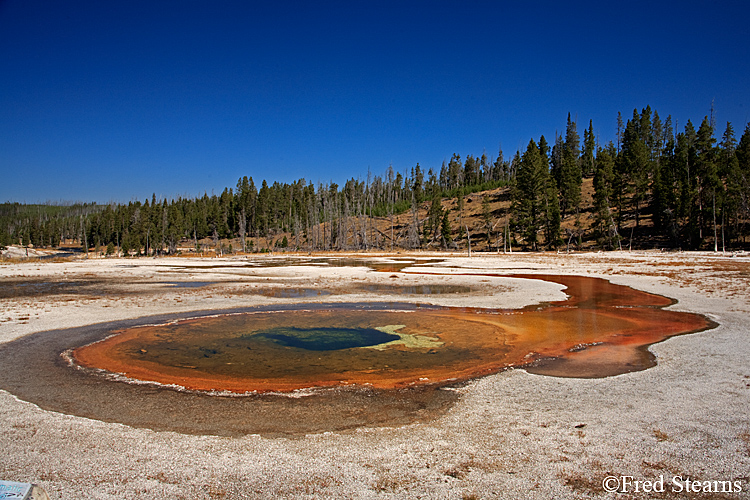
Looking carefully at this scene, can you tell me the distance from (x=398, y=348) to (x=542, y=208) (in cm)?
6933

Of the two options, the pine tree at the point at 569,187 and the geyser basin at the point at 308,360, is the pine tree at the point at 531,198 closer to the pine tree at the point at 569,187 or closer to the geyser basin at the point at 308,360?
the pine tree at the point at 569,187

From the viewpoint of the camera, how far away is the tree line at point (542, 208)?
60.7 meters

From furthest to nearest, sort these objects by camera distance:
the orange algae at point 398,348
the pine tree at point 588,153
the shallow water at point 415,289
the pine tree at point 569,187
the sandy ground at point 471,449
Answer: the pine tree at point 588,153
the pine tree at point 569,187
the shallow water at point 415,289
the orange algae at point 398,348
the sandy ground at point 471,449

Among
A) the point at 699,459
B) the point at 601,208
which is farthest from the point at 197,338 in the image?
the point at 601,208

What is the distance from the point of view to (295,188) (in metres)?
146

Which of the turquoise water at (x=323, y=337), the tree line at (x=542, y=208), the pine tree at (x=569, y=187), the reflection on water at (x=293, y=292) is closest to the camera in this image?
the turquoise water at (x=323, y=337)

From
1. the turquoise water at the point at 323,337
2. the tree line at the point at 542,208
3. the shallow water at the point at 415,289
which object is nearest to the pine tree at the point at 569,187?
the tree line at the point at 542,208

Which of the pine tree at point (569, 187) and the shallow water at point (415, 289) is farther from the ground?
the pine tree at point (569, 187)

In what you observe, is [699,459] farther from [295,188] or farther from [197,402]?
[295,188]

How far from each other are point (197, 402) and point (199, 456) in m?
2.26

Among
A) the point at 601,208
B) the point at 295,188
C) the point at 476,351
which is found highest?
the point at 295,188

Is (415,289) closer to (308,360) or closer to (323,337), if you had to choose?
(323,337)

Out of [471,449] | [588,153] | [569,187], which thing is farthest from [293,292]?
[588,153]

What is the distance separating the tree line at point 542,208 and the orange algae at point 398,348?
169 ft
